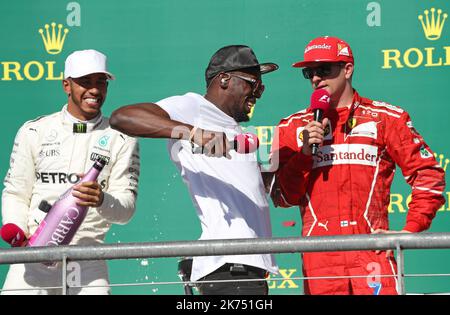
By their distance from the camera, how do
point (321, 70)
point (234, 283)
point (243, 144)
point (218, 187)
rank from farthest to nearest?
1. point (321, 70)
2. point (218, 187)
3. point (234, 283)
4. point (243, 144)

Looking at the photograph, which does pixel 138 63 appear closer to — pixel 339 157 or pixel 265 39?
pixel 265 39

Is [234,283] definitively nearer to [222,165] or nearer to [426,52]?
[222,165]

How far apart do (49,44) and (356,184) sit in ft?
7.20

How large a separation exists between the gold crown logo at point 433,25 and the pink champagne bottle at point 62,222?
201 centimetres

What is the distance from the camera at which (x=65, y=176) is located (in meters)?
4.64

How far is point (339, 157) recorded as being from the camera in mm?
4309

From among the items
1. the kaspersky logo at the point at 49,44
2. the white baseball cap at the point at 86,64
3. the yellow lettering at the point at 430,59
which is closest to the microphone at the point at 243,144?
the white baseball cap at the point at 86,64

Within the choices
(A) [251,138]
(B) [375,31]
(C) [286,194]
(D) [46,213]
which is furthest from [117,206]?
(B) [375,31]

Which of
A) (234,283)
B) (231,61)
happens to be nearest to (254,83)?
(231,61)

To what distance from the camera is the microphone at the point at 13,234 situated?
4.46 m

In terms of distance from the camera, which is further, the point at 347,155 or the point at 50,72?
the point at 50,72

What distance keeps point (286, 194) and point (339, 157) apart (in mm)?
239

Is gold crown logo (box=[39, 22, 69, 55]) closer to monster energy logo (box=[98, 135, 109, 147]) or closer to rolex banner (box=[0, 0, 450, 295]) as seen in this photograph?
rolex banner (box=[0, 0, 450, 295])

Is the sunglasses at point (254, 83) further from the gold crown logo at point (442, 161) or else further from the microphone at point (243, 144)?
the gold crown logo at point (442, 161)
